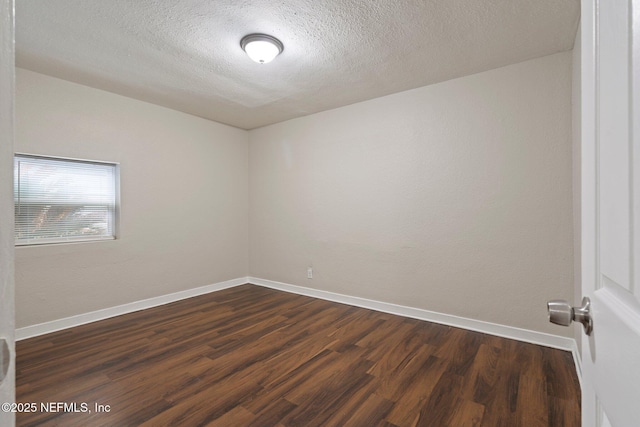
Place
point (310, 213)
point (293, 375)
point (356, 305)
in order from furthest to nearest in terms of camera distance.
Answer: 1. point (310, 213)
2. point (356, 305)
3. point (293, 375)

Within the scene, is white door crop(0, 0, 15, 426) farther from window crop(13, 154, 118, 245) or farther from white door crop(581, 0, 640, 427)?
window crop(13, 154, 118, 245)

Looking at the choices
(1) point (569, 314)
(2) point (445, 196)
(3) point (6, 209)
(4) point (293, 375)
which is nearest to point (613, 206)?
(1) point (569, 314)

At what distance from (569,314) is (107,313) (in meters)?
3.96

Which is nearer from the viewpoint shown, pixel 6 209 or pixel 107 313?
pixel 6 209

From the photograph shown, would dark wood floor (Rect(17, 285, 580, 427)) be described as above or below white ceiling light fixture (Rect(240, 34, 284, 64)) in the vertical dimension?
below

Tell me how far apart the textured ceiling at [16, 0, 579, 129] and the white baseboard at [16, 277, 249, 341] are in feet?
7.95

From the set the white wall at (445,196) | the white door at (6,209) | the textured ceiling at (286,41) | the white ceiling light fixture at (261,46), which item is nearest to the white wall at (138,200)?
the textured ceiling at (286,41)

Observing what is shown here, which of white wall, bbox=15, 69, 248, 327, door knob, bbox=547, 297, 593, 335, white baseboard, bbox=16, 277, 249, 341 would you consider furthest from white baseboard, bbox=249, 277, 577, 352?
door knob, bbox=547, 297, 593, 335

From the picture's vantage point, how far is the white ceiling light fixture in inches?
85.9

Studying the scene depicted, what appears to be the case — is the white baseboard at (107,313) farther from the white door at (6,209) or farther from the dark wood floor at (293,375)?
the white door at (6,209)

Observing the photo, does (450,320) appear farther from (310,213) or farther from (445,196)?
(310,213)

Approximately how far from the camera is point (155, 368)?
2.12 meters

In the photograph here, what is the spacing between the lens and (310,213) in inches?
157

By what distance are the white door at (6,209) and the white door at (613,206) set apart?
762mm
